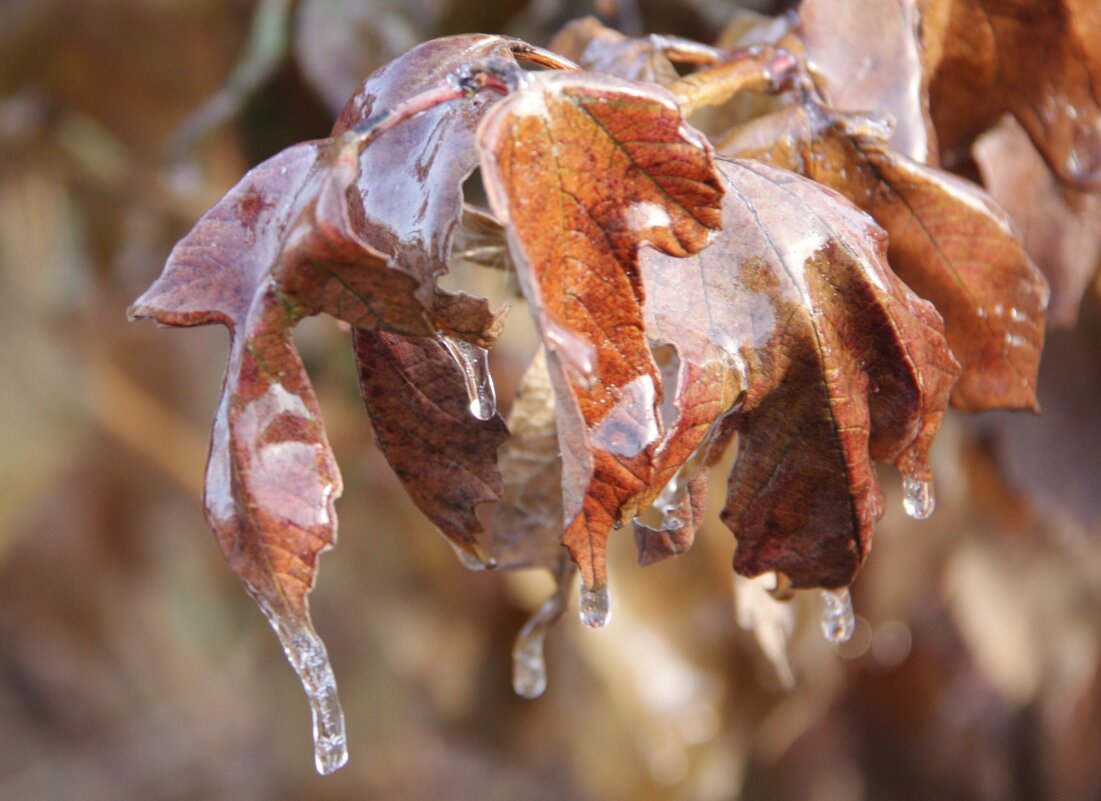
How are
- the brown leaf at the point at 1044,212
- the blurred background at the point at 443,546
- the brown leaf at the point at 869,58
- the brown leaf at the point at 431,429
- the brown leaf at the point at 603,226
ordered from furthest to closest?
the blurred background at the point at 443,546, the brown leaf at the point at 1044,212, the brown leaf at the point at 869,58, the brown leaf at the point at 431,429, the brown leaf at the point at 603,226

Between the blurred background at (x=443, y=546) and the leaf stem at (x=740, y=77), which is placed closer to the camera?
the leaf stem at (x=740, y=77)

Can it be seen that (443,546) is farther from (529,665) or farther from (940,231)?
(940,231)

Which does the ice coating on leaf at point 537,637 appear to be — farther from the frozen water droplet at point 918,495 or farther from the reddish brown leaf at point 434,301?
the frozen water droplet at point 918,495

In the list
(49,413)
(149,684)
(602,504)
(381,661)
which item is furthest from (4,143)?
(149,684)

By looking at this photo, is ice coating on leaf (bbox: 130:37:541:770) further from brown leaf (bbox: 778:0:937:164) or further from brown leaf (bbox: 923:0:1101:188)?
brown leaf (bbox: 923:0:1101:188)

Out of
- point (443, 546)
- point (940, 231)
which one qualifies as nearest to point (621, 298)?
point (940, 231)

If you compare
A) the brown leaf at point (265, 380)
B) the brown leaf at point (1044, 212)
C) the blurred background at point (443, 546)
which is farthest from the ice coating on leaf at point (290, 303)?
the brown leaf at point (1044, 212)

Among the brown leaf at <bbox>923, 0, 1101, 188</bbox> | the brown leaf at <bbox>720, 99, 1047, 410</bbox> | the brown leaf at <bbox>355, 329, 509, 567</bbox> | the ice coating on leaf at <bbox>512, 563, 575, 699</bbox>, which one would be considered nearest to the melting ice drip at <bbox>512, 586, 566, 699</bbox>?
the ice coating on leaf at <bbox>512, 563, 575, 699</bbox>
